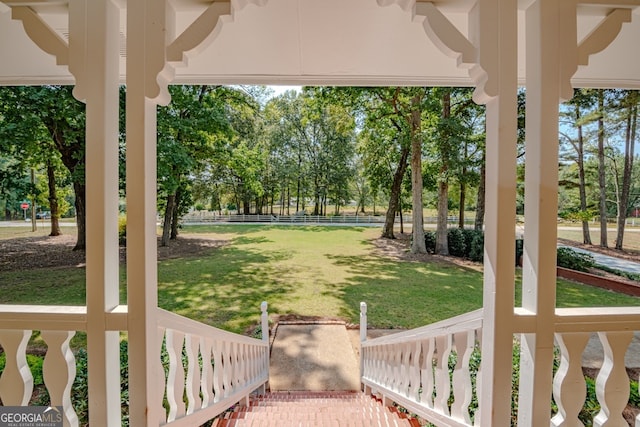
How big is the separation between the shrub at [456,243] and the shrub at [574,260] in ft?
8.39

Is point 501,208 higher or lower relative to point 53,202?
lower

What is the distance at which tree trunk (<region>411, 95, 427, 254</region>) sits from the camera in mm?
8617

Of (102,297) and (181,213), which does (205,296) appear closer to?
(102,297)

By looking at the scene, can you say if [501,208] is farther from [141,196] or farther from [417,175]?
[417,175]

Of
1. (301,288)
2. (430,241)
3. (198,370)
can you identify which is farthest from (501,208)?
(430,241)

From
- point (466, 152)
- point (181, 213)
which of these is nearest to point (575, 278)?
point (466, 152)

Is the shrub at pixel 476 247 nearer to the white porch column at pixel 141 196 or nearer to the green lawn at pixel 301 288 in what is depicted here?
the green lawn at pixel 301 288

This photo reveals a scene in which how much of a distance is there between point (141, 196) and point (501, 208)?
4.18ft

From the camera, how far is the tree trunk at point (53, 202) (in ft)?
25.6

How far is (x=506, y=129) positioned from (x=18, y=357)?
196 centimetres

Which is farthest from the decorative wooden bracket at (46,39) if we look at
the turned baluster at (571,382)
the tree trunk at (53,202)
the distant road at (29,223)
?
the distant road at (29,223)

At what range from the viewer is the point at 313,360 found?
3779 millimetres

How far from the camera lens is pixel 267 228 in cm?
1664

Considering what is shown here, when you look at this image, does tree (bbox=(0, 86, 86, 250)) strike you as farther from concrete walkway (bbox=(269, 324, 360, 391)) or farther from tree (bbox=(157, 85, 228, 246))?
concrete walkway (bbox=(269, 324, 360, 391))
